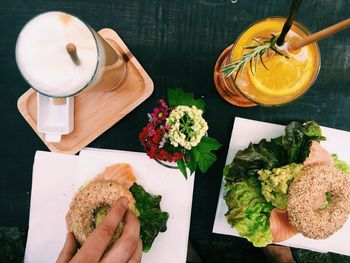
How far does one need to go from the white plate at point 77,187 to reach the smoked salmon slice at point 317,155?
0.31m

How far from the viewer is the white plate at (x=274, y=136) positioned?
99cm

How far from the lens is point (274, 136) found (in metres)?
0.99

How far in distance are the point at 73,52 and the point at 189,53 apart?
13.9 inches

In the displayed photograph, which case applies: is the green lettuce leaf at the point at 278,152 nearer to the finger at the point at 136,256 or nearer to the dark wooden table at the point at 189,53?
the dark wooden table at the point at 189,53

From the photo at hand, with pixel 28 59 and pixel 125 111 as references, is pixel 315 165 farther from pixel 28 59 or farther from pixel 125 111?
pixel 28 59

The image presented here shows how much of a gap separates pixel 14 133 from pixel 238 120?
62 cm

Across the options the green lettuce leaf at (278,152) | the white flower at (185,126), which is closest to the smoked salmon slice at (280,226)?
the green lettuce leaf at (278,152)

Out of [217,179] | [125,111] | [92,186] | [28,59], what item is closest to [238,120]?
[217,179]

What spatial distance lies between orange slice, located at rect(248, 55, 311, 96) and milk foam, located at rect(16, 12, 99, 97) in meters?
0.34

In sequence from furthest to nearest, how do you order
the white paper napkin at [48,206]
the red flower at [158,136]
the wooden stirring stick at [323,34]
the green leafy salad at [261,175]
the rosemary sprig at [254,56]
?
the white paper napkin at [48,206], the green leafy salad at [261,175], the red flower at [158,136], the rosemary sprig at [254,56], the wooden stirring stick at [323,34]

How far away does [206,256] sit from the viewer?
1.34m

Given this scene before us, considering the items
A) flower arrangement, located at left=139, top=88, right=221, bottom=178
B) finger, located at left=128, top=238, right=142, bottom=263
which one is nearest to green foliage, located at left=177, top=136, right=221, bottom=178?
flower arrangement, located at left=139, top=88, right=221, bottom=178

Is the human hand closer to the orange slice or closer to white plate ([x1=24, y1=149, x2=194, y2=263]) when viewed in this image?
white plate ([x1=24, y1=149, x2=194, y2=263])

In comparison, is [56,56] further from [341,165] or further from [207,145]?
[341,165]
